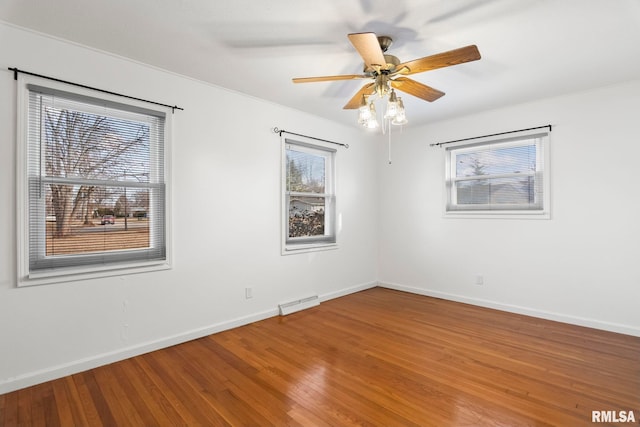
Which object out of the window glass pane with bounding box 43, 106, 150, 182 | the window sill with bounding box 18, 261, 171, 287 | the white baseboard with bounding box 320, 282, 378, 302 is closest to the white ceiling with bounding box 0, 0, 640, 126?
the window glass pane with bounding box 43, 106, 150, 182

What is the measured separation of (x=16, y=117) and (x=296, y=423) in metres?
2.80

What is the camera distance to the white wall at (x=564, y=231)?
3176 millimetres

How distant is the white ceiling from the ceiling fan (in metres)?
0.25

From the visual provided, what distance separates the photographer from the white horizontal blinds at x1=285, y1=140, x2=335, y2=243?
4.12 m

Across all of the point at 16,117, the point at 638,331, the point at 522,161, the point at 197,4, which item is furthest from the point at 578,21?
the point at 16,117

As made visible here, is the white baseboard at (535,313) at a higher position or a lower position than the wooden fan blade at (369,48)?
lower

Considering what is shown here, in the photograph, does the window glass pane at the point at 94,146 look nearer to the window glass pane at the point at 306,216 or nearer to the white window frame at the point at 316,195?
the white window frame at the point at 316,195

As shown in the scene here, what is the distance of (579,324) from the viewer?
134 inches

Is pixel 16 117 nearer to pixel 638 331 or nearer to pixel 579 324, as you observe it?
pixel 579 324

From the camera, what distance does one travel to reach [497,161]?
405cm

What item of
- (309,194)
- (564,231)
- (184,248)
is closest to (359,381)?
(184,248)

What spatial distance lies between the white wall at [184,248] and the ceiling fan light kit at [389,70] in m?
1.36

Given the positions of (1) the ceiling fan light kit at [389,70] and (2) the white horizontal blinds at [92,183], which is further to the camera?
(2) the white horizontal blinds at [92,183]

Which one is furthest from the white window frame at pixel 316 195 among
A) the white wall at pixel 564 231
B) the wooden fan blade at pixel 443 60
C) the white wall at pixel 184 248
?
the wooden fan blade at pixel 443 60
